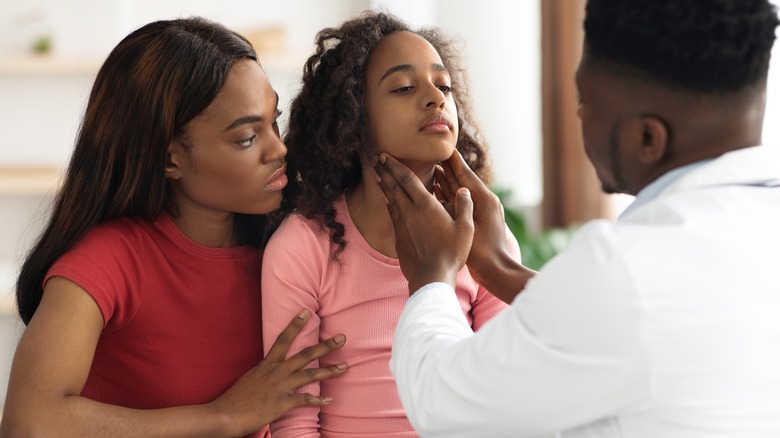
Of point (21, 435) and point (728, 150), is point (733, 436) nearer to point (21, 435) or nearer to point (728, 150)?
point (728, 150)

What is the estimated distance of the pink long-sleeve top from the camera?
1.62 meters

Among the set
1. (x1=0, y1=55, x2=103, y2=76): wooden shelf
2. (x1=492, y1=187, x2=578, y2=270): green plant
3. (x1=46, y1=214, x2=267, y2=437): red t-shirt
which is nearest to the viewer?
(x1=46, y1=214, x2=267, y2=437): red t-shirt

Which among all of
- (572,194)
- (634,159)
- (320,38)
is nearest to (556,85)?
(572,194)

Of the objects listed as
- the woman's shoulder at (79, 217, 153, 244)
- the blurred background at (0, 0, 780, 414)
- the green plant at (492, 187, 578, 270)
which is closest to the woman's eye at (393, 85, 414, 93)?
the woman's shoulder at (79, 217, 153, 244)

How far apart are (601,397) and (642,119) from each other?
33cm

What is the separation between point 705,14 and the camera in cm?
103

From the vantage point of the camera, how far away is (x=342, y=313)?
1.67 m

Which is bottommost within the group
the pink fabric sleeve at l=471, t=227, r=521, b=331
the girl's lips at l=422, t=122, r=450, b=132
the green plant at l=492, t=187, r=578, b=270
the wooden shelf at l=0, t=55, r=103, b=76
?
the green plant at l=492, t=187, r=578, b=270

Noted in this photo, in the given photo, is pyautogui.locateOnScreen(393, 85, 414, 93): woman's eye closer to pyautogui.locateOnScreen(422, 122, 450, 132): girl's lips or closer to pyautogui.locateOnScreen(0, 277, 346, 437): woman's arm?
pyautogui.locateOnScreen(422, 122, 450, 132): girl's lips

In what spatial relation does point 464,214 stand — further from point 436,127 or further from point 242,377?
point 242,377

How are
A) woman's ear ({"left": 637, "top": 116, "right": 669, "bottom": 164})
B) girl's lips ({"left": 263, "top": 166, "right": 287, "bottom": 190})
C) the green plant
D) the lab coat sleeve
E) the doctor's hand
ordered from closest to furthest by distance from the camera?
1. the lab coat sleeve
2. woman's ear ({"left": 637, "top": 116, "right": 669, "bottom": 164})
3. the doctor's hand
4. girl's lips ({"left": 263, "top": 166, "right": 287, "bottom": 190})
5. the green plant

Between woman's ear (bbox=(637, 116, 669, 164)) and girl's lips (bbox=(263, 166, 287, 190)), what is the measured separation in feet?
2.28

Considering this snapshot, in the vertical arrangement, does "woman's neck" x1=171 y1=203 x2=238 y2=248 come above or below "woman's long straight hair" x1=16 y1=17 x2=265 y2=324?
below

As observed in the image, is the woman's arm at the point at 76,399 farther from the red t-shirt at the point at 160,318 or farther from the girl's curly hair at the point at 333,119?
the girl's curly hair at the point at 333,119
